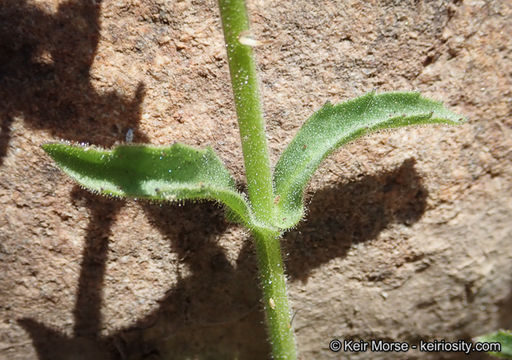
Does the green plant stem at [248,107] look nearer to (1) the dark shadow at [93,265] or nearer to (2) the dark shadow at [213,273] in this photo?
(2) the dark shadow at [213,273]

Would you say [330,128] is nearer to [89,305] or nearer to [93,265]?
[93,265]

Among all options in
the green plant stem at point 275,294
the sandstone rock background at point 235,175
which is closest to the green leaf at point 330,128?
the green plant stem at point 275,294

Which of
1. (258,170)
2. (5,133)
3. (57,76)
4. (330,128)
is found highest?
(57,76)

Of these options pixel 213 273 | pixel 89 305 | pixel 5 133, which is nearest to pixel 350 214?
pixel 213 273

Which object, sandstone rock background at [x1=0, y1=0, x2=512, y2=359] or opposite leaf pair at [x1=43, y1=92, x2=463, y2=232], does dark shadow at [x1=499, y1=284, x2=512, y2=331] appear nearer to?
sandstone rock background at [x1=0, y1=0, x2=512, y2=359]

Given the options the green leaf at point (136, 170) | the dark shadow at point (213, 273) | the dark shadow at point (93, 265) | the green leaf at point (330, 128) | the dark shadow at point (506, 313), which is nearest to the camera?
the green leaf at point (136, 170)

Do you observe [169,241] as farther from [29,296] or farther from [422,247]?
[422,247]

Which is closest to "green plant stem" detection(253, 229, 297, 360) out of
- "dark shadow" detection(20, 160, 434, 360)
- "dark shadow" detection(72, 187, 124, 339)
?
"dark shadow" detection(20, 160, 434, 360)
